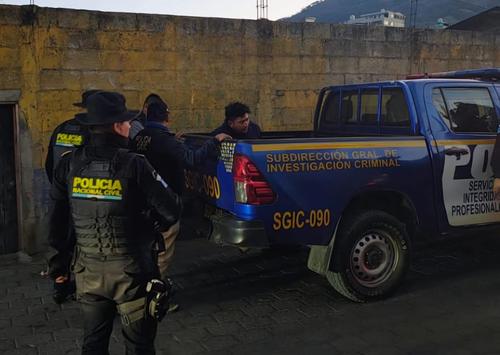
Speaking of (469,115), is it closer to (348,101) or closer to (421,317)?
(348,101)

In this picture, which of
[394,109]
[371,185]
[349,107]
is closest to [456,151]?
[394,109]

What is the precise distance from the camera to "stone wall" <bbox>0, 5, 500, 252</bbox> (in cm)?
654

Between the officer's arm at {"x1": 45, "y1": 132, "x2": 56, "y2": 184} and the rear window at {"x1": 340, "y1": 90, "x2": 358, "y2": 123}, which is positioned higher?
the rear window at {"x1": 340, "y1": 90, "x2": 358, "y2": 123}

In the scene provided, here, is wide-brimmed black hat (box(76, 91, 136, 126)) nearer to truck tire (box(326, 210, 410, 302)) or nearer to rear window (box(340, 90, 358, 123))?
truck tire (box(326, 210, 410, 302))

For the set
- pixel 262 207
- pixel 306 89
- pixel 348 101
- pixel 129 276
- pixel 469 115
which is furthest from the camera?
pixel 306 89

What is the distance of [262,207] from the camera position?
443 centimetres

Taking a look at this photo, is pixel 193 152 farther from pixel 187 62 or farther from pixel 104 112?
pixel 187 62

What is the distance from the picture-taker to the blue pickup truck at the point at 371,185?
176 inches

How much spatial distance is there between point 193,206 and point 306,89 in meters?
3.83

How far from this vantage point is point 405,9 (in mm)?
44438

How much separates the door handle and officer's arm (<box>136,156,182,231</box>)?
3122 millimetres

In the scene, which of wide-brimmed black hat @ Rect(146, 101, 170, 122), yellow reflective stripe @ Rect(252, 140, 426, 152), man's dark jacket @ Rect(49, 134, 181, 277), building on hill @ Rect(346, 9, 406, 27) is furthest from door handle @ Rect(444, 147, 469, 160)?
building on hill @ Rect(346, 9, 406, 27)

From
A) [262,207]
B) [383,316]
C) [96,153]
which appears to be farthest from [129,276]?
[383,316]

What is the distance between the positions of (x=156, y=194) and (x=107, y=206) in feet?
0.84
